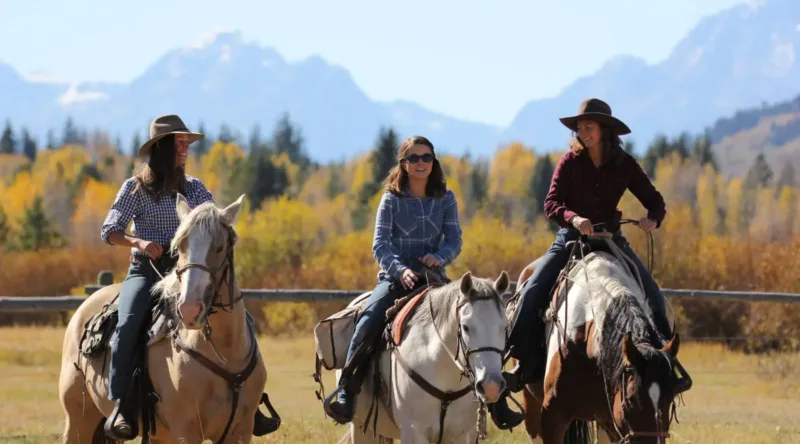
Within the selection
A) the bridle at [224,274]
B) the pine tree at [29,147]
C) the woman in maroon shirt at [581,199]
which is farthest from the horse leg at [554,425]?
the pine tree at [29,147]

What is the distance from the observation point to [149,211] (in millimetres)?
7066

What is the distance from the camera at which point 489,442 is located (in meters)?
9.84

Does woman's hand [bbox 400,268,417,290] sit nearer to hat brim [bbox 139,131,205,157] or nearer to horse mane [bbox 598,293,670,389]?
horse mane [bbox 598,293,670,389]

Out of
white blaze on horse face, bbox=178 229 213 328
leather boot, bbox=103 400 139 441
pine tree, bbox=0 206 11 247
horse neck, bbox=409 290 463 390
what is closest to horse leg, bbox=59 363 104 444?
leather boot, bbox=103 400 139 441

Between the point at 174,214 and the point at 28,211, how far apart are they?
50668mm

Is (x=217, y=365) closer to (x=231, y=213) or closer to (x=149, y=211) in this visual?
(x=231, y=213)

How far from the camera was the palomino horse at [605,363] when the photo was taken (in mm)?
5660

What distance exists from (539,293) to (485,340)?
4.94 ft

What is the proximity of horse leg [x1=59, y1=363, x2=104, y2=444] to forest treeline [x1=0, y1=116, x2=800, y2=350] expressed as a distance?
183 cm

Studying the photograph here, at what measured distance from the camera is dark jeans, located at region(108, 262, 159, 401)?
22.0 ft

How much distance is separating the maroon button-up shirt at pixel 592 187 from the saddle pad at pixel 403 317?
1074 mm

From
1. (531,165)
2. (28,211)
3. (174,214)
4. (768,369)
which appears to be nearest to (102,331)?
(174,214)

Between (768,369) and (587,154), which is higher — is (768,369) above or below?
below

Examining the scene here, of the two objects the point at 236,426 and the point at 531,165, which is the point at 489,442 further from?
the point at 531,165
